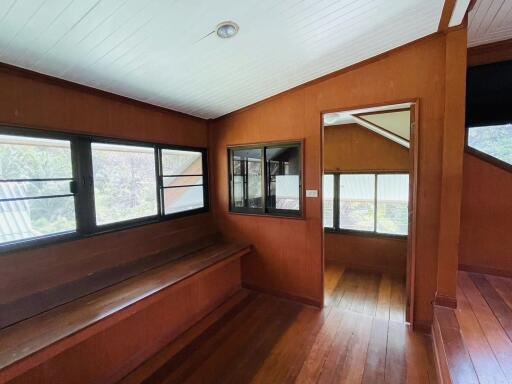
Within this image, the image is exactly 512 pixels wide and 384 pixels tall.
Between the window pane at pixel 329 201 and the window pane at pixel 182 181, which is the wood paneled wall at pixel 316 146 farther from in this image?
the window pane at pixel 329 201

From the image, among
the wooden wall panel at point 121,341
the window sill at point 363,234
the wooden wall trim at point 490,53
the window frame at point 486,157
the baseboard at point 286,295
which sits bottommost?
the baseboard at point 286,295

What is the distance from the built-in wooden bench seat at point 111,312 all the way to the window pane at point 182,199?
488mm

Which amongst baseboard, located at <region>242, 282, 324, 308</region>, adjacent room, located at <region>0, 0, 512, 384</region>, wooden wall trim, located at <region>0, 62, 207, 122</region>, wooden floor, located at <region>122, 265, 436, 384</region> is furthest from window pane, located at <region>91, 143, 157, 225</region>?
baseboard, located at <region>242, 282, 324, 308</region>

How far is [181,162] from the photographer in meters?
3.06

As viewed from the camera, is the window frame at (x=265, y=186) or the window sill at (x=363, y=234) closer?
the window frame at (x=265, y=186)

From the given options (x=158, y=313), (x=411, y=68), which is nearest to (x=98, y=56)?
(x=158, y=313)

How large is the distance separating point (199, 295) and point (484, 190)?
3.17 meters

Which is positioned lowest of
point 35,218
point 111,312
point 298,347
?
point 298,347

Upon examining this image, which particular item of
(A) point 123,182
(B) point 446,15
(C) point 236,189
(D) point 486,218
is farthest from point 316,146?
(A) point 123,182

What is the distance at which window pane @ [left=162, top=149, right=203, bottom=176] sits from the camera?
2844 millimetres

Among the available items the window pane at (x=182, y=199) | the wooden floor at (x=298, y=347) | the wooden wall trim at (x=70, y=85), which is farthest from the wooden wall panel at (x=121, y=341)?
the wooden wall trim at (x=70, y=85)

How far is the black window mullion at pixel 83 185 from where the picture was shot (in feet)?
6.69

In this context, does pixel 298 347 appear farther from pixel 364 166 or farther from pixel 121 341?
pixel 364 166

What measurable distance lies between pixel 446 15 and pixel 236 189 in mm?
2582
